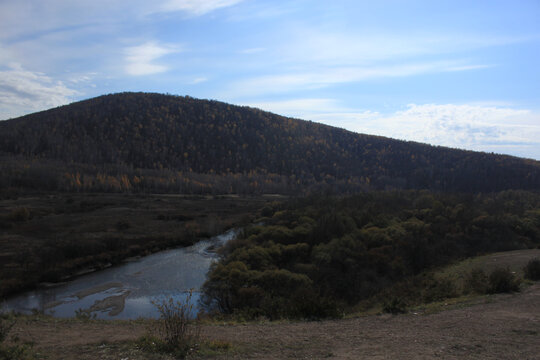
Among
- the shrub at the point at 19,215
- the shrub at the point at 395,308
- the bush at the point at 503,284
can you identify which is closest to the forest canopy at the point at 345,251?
the shrub at the point at 395,308

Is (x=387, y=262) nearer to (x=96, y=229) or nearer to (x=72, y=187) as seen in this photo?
(x=96, y=229)

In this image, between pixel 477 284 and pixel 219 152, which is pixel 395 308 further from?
pixel 219 152

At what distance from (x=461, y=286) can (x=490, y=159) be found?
82868 millimetres

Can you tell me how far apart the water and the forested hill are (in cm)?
5223

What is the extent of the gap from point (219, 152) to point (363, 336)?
10107cm

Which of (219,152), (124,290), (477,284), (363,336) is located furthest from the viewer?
(219,152)

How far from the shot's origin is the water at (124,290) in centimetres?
1476

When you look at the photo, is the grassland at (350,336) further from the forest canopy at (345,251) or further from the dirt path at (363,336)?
the forest canopy at (345,251)

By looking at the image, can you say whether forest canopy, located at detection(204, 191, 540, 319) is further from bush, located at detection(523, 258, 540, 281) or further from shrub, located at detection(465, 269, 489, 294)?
bush, located at detection(523, 258, 540, 281)

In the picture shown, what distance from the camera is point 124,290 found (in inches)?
686

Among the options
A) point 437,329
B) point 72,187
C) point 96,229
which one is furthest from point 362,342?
point 72,187

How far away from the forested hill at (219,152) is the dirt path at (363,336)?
214ft

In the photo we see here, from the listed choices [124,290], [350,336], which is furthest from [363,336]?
[124,290]

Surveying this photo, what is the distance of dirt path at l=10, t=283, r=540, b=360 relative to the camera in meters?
6.57
